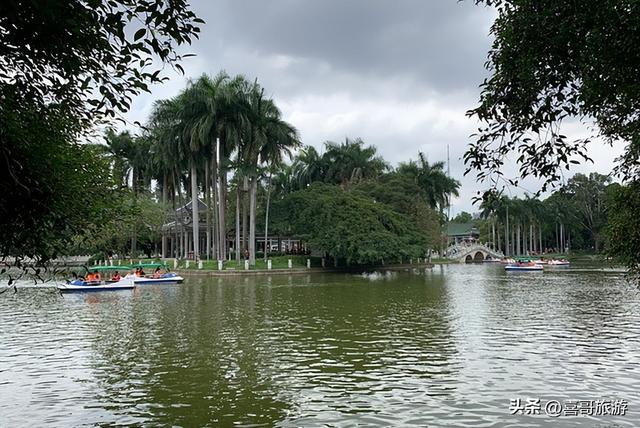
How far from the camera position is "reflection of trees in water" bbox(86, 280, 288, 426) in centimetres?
860

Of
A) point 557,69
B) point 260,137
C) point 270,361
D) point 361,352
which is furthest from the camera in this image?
point 260,137

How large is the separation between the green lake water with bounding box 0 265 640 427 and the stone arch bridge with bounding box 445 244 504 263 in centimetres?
6116

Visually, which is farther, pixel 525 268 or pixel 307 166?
pixel 307 166

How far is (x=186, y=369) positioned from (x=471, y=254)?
77.7m

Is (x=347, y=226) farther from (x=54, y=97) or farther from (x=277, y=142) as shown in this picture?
(x=54, y=97)

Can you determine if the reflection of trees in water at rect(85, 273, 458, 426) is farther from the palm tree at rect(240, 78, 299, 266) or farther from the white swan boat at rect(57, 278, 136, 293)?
the palm tree at rect(240, 78, 299, 266)

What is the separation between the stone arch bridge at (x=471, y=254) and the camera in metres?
83.1

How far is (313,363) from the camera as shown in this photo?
1177cm

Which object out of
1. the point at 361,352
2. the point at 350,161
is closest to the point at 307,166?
the point at 350,161

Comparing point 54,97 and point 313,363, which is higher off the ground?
point 54,97

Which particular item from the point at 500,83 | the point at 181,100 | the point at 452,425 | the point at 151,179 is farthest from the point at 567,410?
the point at 151,179

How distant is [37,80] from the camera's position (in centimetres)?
563

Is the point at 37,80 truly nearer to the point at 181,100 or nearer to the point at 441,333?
the point at 441,333

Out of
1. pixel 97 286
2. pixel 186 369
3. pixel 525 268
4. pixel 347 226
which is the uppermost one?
pixel 347 226
